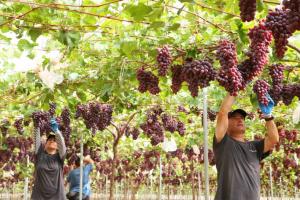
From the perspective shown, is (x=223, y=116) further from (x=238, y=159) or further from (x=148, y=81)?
(x=148, y=81)

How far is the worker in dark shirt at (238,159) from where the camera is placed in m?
4.03

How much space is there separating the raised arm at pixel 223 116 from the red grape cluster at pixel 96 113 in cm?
256

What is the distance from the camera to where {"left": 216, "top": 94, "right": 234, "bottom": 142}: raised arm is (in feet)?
12.4

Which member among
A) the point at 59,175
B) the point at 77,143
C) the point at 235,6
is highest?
the point at 235,6

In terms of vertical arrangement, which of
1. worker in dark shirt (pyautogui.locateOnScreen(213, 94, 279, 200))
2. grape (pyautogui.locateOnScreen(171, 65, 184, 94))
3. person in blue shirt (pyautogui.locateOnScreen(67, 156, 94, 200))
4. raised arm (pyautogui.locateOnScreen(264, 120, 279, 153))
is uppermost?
Answer: grape (pyautogui.locateOnScreen(171, 65, 184, 94))

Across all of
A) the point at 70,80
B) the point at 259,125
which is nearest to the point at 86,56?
the point at 70,80

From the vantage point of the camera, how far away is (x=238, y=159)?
4.14 meters

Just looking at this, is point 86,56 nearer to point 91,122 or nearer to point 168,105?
point 91,122

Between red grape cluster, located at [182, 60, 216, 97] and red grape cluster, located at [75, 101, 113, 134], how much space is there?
3.27m

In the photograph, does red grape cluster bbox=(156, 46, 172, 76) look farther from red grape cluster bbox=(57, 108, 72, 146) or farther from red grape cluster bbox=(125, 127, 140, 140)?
red grape cluster bbox=(125, 127, 140, 140)

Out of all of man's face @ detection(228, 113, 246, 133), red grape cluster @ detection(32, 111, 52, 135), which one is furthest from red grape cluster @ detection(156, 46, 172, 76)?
red grape cluster @ detection(32, 111, 52, 135)

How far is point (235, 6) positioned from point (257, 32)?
2.70ft

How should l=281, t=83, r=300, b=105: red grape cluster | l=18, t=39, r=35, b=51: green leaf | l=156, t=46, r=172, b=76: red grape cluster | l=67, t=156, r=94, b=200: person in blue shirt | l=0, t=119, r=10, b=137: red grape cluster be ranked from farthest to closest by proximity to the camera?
l=67, t=156, r=94, b=200: person in blue shirt < l=0, t=119, r=10, b=137: red grape cluster < l=18, t=39, r=35, b=51: green leaf < l=281, t=83, r=300, b=105: red grape cluster < l=156, t=46, r=172, b=76: red grape cluster

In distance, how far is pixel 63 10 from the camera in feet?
12.9
